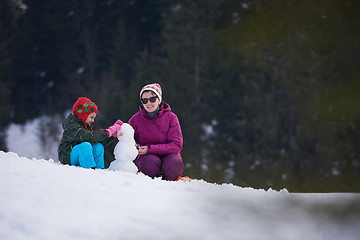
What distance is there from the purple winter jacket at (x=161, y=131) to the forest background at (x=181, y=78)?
1999 mm

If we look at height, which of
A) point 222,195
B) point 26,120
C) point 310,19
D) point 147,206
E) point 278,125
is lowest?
point 222,195

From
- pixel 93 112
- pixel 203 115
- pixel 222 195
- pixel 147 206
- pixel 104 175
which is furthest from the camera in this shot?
pixel 203 115

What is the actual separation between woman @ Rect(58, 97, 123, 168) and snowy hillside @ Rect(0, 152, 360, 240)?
1.92 ft

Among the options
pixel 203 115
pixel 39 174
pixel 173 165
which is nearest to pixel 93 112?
pixel 173 165

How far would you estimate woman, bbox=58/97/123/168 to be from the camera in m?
4.99

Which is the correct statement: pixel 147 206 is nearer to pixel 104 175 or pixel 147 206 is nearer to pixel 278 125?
pixel 104 175

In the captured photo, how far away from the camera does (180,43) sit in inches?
876

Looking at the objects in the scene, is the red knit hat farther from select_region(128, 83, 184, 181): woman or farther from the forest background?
the forest background

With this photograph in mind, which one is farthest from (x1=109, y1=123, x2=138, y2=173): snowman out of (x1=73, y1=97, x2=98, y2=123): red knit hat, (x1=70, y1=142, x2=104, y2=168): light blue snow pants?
(x1=73, y1=97, x2=98, y2=123): red knit hat

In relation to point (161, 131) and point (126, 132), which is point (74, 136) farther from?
point (161, 131)

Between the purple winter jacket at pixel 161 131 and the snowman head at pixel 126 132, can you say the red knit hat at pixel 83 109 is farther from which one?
the purple winter jacket at pixel 161 131

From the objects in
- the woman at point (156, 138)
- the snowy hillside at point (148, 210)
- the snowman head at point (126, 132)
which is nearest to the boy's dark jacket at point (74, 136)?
the snowman head at point (126, 132)

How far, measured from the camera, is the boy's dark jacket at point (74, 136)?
16.4 feet

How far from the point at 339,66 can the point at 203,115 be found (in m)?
20.3
